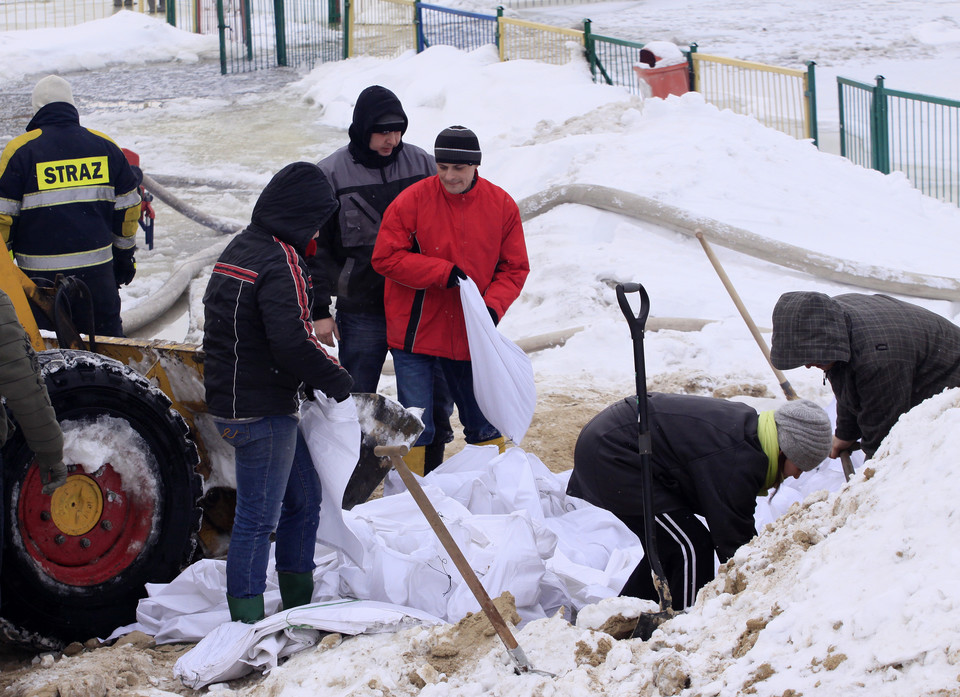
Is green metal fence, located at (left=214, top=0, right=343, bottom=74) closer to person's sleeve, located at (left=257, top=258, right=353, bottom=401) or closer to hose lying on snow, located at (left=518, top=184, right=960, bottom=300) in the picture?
hose lying on snow, located at (left=518, top=184, right=960, bottom=300)

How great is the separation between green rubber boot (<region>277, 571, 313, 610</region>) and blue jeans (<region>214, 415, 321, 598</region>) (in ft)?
0.10

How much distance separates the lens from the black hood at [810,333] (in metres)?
3.44

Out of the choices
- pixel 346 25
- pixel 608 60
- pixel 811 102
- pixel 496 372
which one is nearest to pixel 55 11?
pixel 346 25

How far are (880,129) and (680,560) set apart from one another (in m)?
7.75

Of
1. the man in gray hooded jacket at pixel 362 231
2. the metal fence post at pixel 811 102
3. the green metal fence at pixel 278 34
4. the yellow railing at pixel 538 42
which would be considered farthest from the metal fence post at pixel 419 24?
the man in gray hooded jacket at pixel 362 231

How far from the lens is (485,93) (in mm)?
12266

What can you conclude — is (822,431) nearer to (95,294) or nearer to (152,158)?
(95,294)

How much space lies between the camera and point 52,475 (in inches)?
136

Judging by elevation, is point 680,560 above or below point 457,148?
below

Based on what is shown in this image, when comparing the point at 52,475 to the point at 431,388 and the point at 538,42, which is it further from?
the point at 538,42

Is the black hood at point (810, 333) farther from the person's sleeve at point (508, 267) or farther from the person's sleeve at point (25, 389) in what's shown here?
the person's sleeve at point (25, 389)

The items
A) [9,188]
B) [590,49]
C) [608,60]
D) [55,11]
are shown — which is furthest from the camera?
[55,11]

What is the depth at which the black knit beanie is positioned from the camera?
437 centimetres

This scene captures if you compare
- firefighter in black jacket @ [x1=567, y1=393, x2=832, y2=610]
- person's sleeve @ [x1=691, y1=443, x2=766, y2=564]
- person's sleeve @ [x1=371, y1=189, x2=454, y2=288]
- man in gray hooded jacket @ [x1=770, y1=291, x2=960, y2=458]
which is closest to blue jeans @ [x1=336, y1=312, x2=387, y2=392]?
person's sleeve @ [x1=371, y1=189, x2=454, y2=288]
